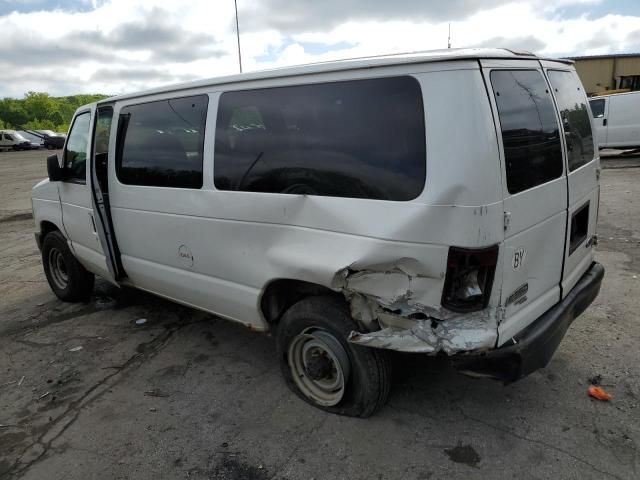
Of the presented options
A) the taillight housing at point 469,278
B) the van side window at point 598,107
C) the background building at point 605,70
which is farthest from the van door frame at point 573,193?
the background building at point 605,70

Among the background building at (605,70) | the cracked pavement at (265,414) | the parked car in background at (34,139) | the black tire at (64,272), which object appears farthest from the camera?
the parked car in background at (34,139)

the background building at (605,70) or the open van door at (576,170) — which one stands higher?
the background building at (605,70)

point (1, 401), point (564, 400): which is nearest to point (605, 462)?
point (564, 400)

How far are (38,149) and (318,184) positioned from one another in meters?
40.6

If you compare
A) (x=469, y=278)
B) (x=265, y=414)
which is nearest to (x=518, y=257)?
(x=469, y=278)

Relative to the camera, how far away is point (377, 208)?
8.05ft

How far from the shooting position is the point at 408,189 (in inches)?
92.9

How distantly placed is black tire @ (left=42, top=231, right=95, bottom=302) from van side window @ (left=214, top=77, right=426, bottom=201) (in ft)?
8.86

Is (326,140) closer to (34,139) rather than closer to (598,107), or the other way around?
(598,107)

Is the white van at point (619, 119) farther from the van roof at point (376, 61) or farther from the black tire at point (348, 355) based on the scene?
the black tire at point (348, 355)

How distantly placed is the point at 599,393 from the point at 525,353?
1007 millimetres

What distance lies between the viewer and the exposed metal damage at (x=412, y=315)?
7.82ft

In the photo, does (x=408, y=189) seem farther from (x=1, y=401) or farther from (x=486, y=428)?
(x=1, y=401)

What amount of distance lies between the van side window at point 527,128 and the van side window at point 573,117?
7.0 inches
